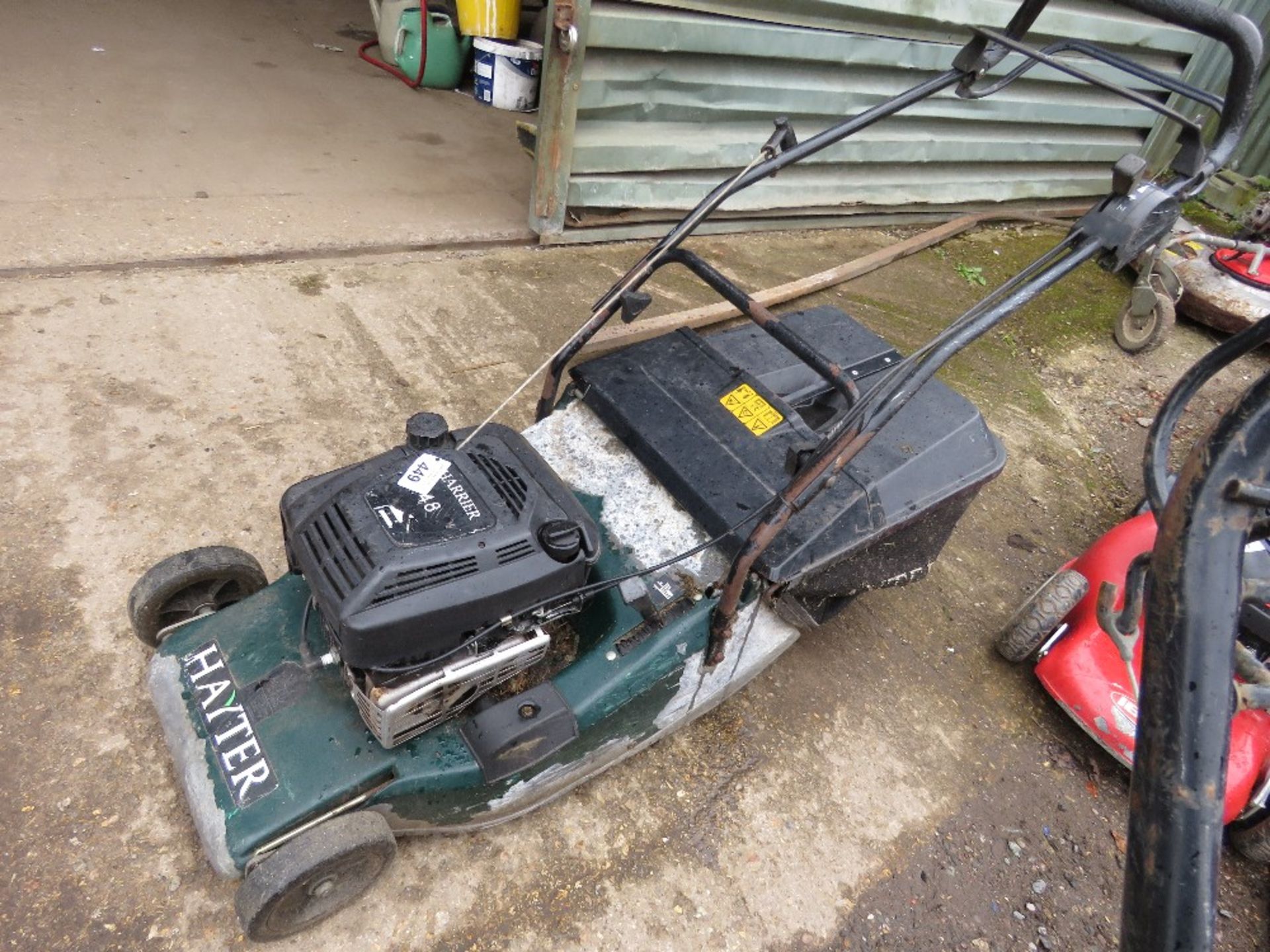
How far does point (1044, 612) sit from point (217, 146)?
12.6ft

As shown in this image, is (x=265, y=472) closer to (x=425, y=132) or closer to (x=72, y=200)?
(x=72, y=200)

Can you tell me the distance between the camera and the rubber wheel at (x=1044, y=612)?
207cm

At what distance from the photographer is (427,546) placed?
4.32 feet

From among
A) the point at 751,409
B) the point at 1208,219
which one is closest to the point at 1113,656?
the point at 751,409

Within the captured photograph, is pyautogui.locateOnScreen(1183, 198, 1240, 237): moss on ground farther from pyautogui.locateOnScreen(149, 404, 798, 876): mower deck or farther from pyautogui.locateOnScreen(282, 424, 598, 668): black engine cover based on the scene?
pyautogui.locateOnScreen(282, 424, 598, 668): black engine cover

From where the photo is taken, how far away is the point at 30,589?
191cm

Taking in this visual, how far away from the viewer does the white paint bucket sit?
4832mm

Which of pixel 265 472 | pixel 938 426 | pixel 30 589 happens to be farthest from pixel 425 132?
pixel 938 426

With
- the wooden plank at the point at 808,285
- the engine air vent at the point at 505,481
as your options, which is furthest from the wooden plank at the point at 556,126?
the engine air vent at the point at 505,481

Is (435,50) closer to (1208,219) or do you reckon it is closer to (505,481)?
(505,481)

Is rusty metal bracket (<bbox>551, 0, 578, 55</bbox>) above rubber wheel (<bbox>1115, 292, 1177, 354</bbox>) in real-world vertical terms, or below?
above

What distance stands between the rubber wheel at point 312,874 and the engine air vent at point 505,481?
56 centimetres

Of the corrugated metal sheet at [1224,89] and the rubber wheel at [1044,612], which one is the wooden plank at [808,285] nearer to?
Answer: the corrugated metal sheet at [1224,89]

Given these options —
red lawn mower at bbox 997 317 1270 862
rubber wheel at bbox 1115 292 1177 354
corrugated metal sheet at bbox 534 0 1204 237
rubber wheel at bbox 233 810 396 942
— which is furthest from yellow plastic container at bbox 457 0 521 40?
rubber wheel at bbox 233 810 396 942
